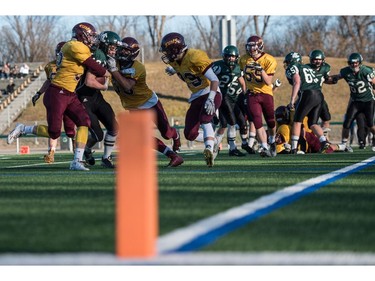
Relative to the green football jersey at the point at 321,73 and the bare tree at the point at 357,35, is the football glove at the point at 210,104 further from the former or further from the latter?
the bare tree at the point at 357,35

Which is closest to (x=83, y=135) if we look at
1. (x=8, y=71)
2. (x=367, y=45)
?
(x=8, y=71)

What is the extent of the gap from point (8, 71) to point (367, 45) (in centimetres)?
2841

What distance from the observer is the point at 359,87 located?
17375mm

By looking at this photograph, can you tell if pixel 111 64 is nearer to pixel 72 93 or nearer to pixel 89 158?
pixel 72 93

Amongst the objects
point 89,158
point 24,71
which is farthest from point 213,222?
point 24,71

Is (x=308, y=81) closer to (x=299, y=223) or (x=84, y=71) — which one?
(x=84, y=71)

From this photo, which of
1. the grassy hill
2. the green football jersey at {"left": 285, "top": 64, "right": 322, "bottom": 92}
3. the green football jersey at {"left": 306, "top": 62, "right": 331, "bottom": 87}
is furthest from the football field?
the grassy hill

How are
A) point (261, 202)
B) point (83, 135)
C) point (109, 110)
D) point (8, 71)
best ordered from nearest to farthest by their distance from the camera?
point (261, 202)
point (83, 135)
point (109, 110)
point (8, 71)

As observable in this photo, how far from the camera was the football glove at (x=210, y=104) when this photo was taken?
10805 mm

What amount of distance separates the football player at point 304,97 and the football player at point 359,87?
1529 mm

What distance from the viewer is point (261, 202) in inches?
227

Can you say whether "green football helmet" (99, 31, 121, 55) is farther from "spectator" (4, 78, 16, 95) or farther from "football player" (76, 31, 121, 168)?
"spectator" (4, 78, 16, 95)

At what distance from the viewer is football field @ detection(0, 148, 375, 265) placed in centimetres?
383

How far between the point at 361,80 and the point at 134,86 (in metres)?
7.19
